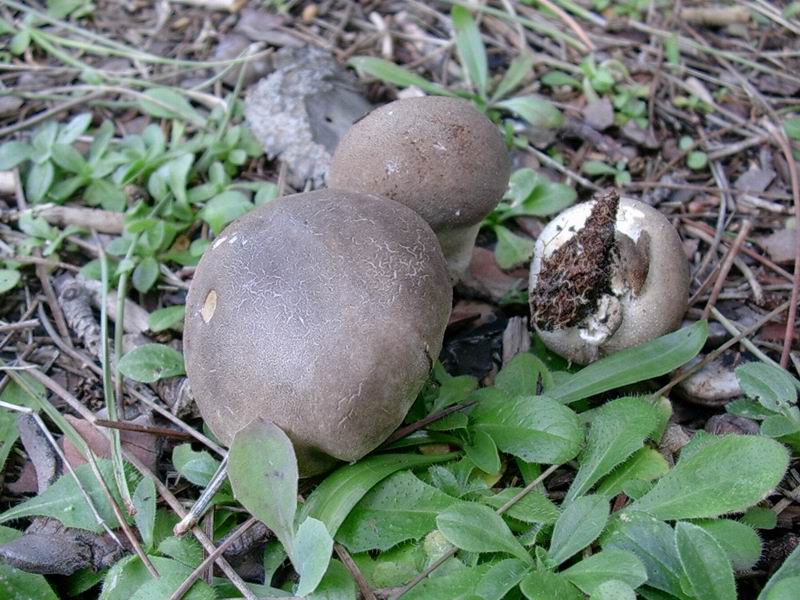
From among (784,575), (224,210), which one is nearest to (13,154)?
(224,210)

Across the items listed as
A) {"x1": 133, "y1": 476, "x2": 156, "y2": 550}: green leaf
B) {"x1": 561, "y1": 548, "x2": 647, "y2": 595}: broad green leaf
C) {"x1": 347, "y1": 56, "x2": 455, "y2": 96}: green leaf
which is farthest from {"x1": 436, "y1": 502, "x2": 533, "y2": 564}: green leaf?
{"x1": 347, "y1": 56, "x2": 455, "y2": 96}: green leaf

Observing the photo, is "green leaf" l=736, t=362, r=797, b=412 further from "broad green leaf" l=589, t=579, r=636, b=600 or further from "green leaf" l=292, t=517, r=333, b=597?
"green leaf" l=292, t=517, r=333, b=597

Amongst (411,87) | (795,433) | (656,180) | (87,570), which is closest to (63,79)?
(411,87)

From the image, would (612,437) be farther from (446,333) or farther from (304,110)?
(304,110)

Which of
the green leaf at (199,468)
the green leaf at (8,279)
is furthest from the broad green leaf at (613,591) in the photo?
the green leaf at (8,279)

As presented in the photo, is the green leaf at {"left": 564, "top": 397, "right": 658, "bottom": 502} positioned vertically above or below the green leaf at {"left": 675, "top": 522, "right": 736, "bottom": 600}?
below

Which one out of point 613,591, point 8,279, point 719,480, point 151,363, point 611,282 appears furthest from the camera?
point 8,279

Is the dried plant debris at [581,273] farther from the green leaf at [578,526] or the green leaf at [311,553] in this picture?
the green leaf at [311,553]
